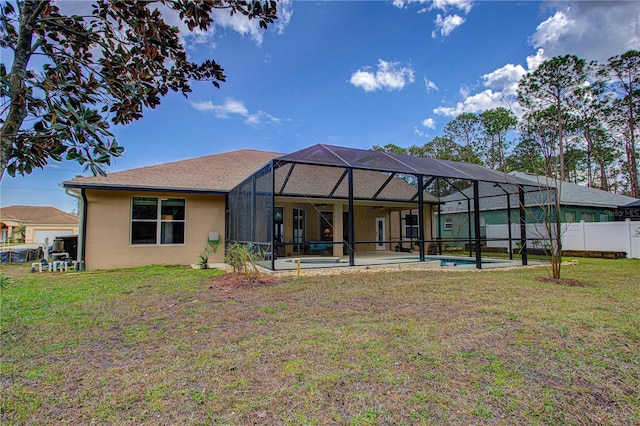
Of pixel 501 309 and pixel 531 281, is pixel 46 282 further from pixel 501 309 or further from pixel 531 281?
pixel 531 281

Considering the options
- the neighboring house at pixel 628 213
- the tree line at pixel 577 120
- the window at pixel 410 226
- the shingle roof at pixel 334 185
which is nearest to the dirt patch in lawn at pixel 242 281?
the shingle roof at pixel 334 185

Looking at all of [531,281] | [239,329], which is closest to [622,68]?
[531,281]

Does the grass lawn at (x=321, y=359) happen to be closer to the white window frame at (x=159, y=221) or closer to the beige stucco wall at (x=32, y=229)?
the white window frame at (x=159, y=221)

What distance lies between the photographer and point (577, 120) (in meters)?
22.5

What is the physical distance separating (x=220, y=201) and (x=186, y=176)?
64.6 inches

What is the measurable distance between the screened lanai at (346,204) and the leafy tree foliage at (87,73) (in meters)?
5.53

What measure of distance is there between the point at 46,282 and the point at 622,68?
31.5 meters

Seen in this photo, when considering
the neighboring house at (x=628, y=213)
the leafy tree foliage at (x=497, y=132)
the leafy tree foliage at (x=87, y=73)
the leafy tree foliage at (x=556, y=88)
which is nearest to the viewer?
the leafy tree foliage at (x=87, y=73)

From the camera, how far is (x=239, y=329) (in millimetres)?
3922

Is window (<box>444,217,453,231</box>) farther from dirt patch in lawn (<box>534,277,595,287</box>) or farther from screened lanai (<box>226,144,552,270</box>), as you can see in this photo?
dirt patch in lawn (<box>534,277,595,287</box>)

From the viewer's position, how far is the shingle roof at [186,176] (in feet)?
33.1

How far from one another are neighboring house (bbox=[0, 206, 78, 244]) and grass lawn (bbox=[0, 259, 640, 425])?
36.8m

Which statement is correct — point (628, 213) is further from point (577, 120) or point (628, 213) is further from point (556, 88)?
point (556, 88)

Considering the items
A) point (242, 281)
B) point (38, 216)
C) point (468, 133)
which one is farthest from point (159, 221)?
point (38, 216)
